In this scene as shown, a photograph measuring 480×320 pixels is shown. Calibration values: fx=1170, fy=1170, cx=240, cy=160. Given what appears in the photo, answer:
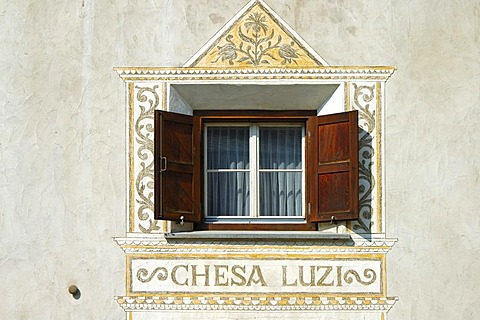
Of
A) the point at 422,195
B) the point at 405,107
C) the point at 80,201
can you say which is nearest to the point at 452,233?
the point at 422,195

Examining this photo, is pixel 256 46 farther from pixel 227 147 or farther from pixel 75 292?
pixel 75 292

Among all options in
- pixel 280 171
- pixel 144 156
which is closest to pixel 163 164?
pixel 144 156

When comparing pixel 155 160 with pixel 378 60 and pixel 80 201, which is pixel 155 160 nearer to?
pixel 80 201

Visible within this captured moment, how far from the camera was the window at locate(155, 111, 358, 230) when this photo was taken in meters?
11.6

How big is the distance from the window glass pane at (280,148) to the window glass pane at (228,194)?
28 cm

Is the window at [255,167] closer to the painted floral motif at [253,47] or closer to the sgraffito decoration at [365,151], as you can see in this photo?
the sgraffito decoration at [365,151]

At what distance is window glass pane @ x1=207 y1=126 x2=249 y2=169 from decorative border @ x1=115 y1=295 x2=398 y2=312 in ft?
4.84

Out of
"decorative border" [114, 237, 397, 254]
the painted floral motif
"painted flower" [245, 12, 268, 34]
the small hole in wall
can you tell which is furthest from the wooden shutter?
the small hole in wall

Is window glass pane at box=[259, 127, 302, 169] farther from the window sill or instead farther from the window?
the window sill

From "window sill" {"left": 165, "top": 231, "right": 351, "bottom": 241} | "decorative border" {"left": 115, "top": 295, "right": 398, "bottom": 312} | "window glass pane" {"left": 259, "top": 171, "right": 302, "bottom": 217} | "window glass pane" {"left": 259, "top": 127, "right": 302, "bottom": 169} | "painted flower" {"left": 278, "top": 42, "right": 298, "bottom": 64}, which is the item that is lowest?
"decorative border" {"left": 115, "top": 295, "right": 398, "bottom": 312}

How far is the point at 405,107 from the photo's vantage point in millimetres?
11742

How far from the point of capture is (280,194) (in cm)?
1221

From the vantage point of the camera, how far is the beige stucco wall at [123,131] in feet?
38.1

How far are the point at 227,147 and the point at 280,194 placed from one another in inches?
29.3
